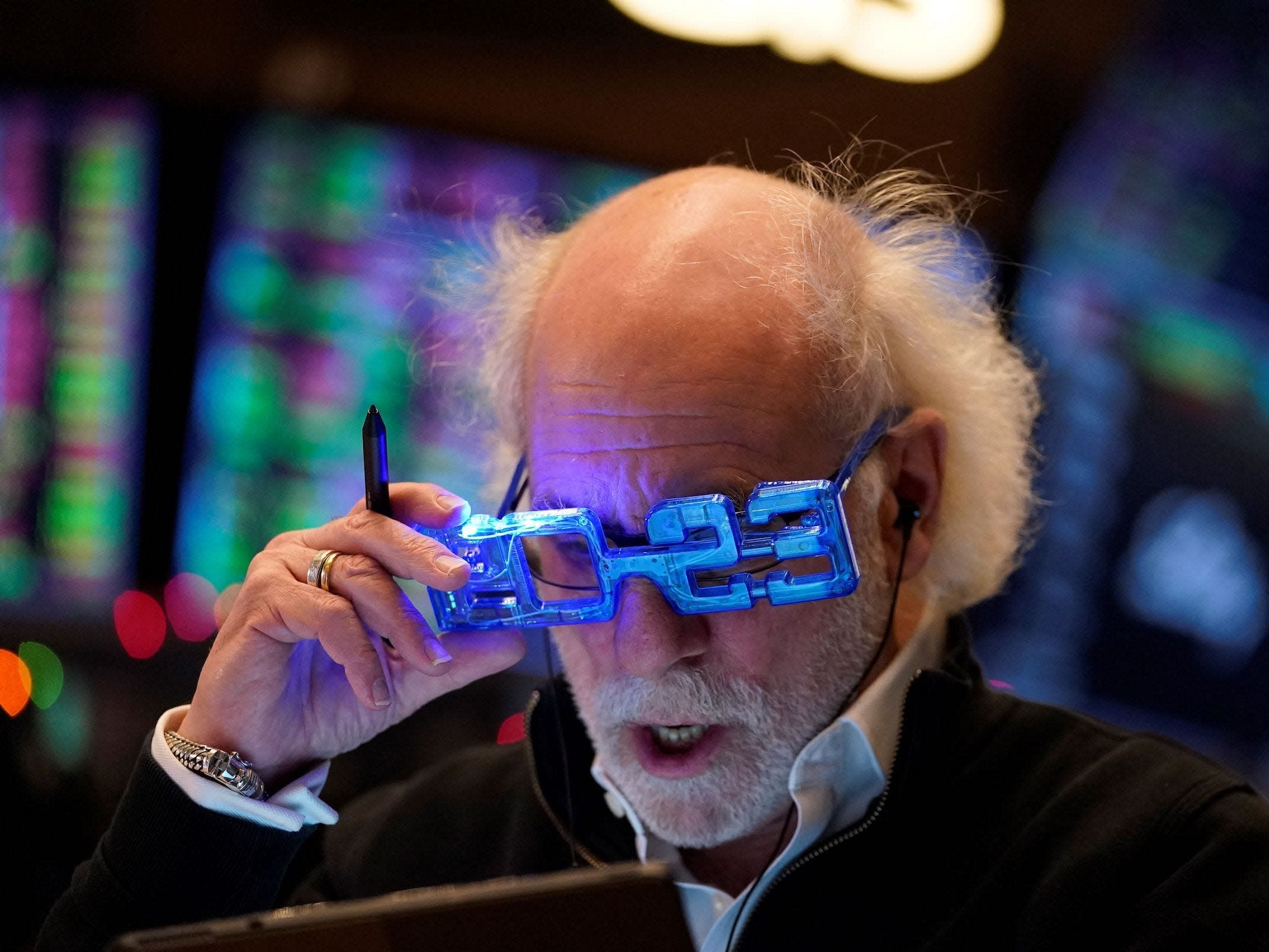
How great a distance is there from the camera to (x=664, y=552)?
1.54 meters

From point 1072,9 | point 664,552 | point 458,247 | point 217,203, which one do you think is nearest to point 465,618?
point 664,552

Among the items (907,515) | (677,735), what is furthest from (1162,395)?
(677,735)

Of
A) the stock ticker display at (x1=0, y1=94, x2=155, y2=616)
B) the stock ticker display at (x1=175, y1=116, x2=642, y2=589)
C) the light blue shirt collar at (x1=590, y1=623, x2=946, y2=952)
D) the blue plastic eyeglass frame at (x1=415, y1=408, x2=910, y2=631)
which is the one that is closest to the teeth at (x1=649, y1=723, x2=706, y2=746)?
the light blue shirt collar at (x1=590, y1=623, x2=946, y2=952)

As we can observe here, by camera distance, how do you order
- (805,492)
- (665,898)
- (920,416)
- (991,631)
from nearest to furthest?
1. (665,898)
2. (805,492)
3. (920,416)
4. (991,631)

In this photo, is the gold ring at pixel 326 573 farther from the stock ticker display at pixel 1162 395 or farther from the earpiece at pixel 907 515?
the stock ticker display at pixel 1162 395

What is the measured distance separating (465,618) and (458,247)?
1.84 m

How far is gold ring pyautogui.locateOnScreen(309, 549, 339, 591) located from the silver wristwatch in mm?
236

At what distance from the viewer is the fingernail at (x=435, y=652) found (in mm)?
1589

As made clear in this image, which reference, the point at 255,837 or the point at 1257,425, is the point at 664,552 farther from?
the point at 1257,425

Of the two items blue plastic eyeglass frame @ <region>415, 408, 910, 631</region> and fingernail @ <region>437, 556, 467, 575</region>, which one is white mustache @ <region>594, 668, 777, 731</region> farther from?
fingernail @ <region>437, 556, 467, 575</region>

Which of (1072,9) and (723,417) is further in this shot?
(1072,9)

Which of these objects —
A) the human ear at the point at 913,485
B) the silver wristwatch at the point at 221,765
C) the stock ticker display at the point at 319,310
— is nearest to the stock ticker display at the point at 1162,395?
the stock ticker display at the point at 319,310

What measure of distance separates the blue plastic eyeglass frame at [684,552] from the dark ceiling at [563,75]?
214cm

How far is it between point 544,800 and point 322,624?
449 millimetres
